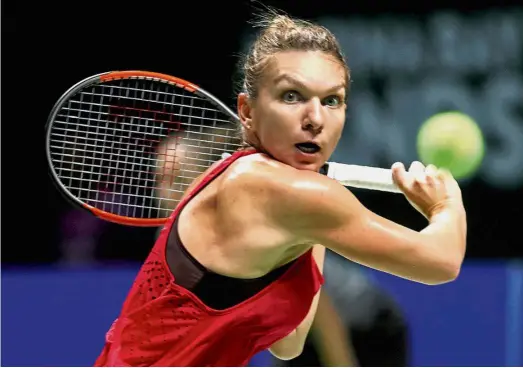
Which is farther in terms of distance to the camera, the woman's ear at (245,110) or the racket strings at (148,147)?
the racket strings at (148,147)

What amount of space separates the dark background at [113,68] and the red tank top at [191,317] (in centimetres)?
274

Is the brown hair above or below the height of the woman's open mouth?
above

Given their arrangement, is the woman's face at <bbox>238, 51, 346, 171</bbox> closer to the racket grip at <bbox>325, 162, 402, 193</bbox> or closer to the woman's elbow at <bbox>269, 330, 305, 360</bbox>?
the racket grip at <bbox>325, 162, 402, 193</bbox>

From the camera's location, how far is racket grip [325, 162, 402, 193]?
2.28 m

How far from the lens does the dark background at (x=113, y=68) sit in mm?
4777

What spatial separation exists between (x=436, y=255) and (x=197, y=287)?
0.46 metres

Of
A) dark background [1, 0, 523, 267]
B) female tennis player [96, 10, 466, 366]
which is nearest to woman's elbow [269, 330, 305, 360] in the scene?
female tennis player [96, 10, 466, 366]

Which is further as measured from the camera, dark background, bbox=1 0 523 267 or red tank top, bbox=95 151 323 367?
dark background, bbox=1 0 523 267

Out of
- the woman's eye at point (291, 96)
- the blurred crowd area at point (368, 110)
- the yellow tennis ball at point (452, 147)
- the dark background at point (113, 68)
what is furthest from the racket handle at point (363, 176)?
the dark background at point (113, 68)

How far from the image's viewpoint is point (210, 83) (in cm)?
499

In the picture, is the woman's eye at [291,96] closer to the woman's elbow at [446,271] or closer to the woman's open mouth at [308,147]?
the woman's open mouth at [308,147]

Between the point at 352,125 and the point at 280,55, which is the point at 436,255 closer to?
the point at 280,55

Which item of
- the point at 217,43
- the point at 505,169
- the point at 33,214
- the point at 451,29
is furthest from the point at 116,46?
the point at 505,169

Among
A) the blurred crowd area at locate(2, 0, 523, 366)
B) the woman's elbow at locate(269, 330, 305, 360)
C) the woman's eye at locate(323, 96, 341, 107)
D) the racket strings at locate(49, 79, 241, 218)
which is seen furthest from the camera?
the blurred crowd area at locate(2, 0, 523, 366)
